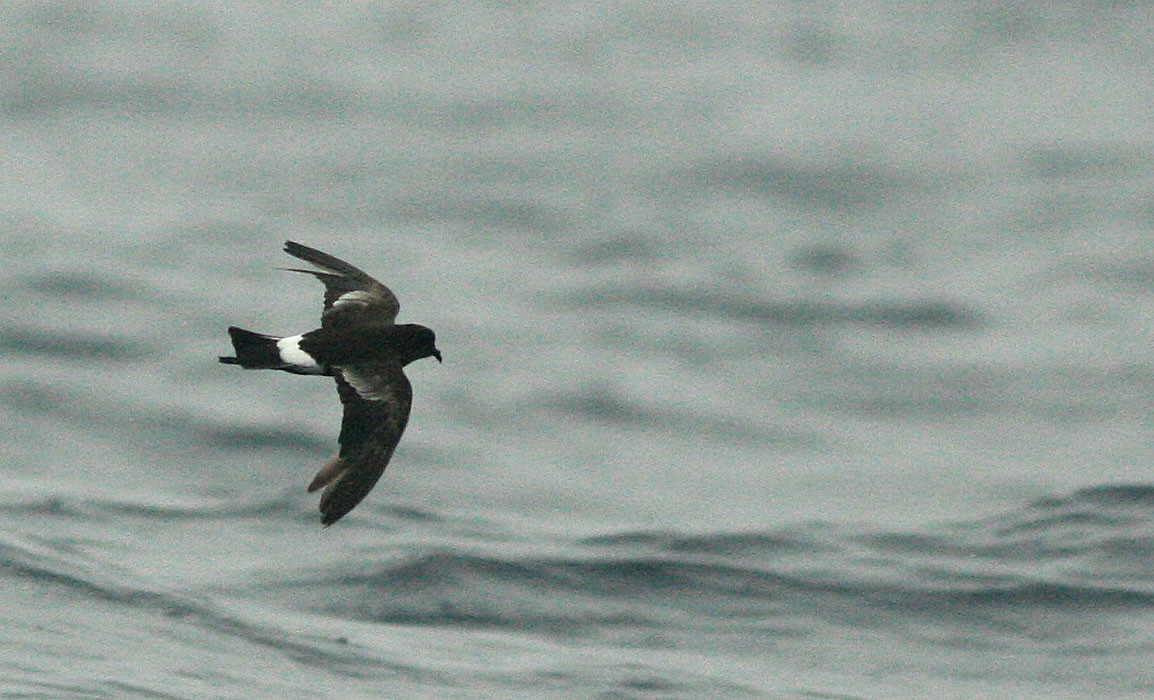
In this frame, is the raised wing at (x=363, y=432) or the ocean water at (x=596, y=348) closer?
the raised wing at (x=363, y=432)

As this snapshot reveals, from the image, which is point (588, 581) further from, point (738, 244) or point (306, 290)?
point (738, 244)

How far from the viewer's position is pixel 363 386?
9.38 metres

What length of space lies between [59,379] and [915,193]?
14.9 metres

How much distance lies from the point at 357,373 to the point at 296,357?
0.26 metres

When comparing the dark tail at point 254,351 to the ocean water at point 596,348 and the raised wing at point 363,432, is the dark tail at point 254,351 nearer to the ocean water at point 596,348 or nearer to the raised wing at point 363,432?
the raised wing at point 363,432

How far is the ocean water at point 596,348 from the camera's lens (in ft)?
57.1

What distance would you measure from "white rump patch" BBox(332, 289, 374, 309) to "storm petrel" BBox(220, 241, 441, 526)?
16.2 inches

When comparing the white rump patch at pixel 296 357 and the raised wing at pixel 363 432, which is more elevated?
the white rump patch at pixel 296 357

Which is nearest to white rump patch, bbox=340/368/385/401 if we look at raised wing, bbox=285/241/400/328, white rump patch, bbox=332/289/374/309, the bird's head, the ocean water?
the bird's head

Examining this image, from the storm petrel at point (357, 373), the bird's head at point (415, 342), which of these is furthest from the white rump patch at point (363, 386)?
the bird's head at point (415, 342)

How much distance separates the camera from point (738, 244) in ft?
107

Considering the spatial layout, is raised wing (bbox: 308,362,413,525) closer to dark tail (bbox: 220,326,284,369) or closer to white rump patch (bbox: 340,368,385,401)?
white rump patch (bbox: 340,368,385,401)

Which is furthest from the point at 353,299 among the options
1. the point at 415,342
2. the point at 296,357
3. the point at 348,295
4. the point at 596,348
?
the point at 596,348

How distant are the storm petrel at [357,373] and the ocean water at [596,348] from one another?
4.23 meters
